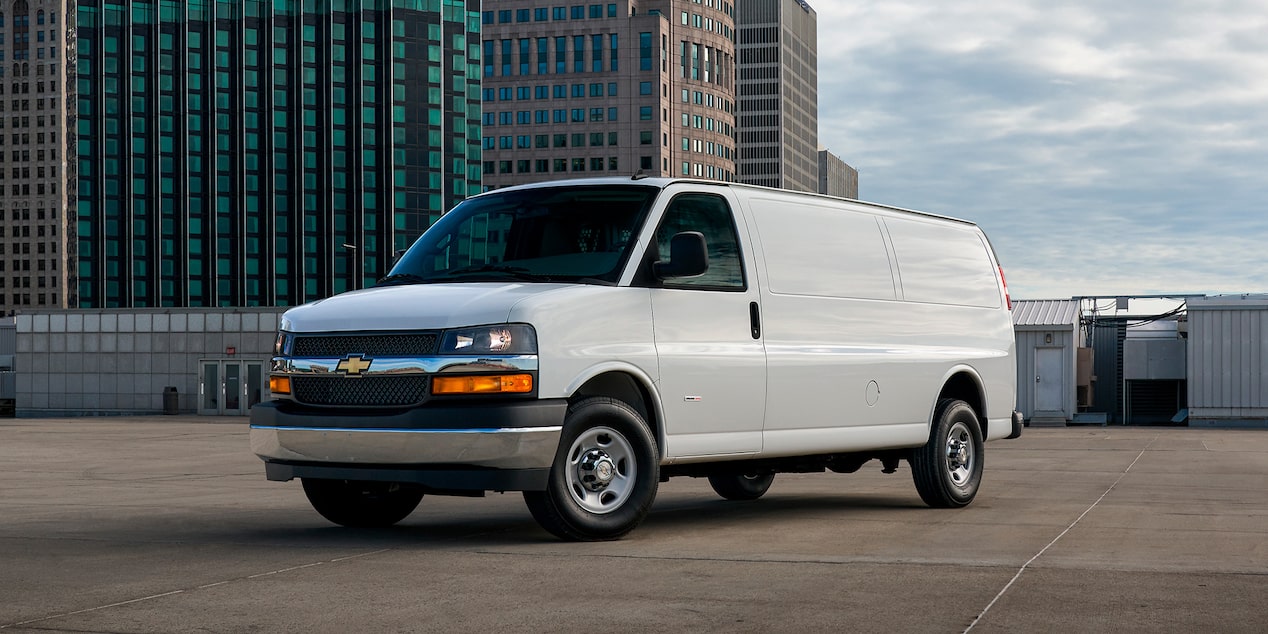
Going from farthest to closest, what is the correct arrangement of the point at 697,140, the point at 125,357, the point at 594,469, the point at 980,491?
1. the point at 697,140
2. the point at 125,357
3. the point at 980,491
4. the point at 594,469

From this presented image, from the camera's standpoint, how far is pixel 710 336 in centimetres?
919

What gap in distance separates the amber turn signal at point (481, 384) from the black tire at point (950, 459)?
14.2 ft

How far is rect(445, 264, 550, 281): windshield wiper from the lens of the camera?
8.74 m

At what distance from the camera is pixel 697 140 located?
152 metres

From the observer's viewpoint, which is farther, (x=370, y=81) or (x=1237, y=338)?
(x=370, y=81)

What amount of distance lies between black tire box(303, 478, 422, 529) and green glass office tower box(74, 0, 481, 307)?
108 metres

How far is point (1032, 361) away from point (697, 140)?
10355cm

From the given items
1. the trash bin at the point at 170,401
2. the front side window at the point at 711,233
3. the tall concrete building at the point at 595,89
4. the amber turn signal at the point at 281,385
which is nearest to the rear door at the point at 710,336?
the front side window at the point at 711,233

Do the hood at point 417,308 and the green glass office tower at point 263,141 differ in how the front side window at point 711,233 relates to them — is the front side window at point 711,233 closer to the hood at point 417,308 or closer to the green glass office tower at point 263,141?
the hood at point 417,308

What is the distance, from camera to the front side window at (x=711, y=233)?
9195 mm

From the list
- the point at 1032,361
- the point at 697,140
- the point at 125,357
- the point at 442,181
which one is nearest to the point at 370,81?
the point at 442,181

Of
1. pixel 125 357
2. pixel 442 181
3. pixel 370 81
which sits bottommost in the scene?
pixel 125 357

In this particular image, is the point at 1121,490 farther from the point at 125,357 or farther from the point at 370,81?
the point at 370,81

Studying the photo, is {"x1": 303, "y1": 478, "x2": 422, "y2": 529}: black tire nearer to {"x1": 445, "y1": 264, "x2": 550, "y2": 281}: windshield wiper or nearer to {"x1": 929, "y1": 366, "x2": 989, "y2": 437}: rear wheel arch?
{"x1": 445, "y1": 264, "x2": 550, "y2": 281}: windshield wiper
